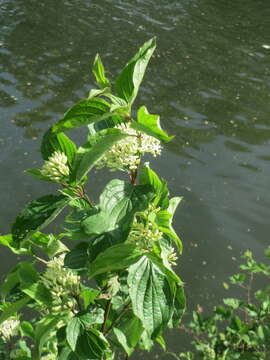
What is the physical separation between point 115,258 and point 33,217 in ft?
0.68

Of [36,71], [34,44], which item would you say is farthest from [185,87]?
[34,44]

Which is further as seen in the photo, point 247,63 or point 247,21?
point 247,21

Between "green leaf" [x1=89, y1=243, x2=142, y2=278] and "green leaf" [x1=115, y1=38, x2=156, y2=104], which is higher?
"green leaf" [x1=115, y1=38, x2=156, y2=104]

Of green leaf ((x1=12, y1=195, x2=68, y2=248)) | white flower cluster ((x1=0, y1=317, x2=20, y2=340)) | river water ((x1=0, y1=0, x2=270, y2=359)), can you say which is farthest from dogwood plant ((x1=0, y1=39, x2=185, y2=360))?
river water ((x1=0, y1=0, x2=270, y2=359))

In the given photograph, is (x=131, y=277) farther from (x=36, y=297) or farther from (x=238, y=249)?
(x=238, y=249)

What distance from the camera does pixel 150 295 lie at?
822 millimetres

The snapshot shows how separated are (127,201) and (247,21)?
8.73 m

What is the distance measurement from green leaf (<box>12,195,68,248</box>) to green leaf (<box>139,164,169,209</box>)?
0.60 ft

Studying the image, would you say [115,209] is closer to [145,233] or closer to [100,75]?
[145,233]

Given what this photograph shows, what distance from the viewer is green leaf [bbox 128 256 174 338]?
2.64ft

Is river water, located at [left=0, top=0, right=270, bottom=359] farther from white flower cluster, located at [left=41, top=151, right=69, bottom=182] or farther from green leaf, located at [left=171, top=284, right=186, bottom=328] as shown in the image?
white flower cluster, located at [left=41, top=151, right=69, bottom=182]

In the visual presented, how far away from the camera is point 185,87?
602cm

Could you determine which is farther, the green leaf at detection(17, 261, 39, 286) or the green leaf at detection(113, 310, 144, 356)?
the green leaf at detection(113, 310, 144, 356)

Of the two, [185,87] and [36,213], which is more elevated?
[36,213]
